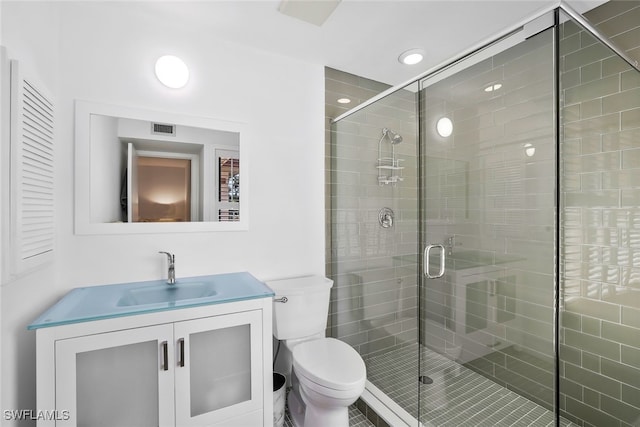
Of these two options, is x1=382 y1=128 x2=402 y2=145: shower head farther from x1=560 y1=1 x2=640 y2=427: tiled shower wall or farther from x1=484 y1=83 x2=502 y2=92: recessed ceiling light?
x1=560 y1=1 x2=640 y2=427: tiled shower wall

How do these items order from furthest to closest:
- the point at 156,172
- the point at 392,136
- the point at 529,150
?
1. the point at 392,136
2. the point at 156,172
3. the point at 529,150

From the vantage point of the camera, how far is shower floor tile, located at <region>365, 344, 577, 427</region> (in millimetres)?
1247

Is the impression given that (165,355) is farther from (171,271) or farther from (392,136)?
(392,136)

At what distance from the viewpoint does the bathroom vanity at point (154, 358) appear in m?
1.18

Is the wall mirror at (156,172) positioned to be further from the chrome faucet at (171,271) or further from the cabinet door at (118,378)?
the cabinet door at (118,378)

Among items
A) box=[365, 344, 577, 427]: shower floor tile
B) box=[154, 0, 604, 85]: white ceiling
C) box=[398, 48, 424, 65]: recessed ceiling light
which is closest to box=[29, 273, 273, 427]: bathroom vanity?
box=[365, 344, 577, 427]: shower floor tile

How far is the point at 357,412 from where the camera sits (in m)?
2.01

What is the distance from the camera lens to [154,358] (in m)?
1.32

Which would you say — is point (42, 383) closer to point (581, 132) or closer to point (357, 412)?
point (357, 412)

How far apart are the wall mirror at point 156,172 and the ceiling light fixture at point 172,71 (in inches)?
7.6

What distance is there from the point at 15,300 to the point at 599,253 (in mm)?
2799

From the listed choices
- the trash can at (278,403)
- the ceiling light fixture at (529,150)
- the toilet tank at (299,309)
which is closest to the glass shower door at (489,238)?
the ceiling light fixture at (529,150)

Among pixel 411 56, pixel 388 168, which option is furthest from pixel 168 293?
pixel 411 56

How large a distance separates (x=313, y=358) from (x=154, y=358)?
0.80 m
